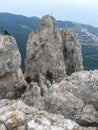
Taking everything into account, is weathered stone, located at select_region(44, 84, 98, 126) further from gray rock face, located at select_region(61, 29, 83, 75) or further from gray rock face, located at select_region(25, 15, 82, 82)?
gray rock face, located at select_region(61, 29, 83, 75)

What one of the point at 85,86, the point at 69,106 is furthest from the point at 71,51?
the point at 69,106

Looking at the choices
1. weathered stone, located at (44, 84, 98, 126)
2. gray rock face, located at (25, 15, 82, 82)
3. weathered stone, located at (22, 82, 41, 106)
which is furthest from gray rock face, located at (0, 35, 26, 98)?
weathered stone, located at (44, 84, 98, 126)

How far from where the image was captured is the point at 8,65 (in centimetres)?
8138

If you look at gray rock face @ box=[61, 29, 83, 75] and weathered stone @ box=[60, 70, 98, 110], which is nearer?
weathered stone @ box=[60, 70, 98, 110]

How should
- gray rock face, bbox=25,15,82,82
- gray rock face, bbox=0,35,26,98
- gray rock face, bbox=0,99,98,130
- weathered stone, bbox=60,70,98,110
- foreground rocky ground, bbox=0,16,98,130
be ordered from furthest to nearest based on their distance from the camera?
gray rock face, bbox=25,15,82,82, gray rock face, bbox=0,35,26,98, weathered stone, bbox=60,70,98,110, foreground rocky ground, bbox=0,16,98,130, gray rock face, bbox=0,99,98,130

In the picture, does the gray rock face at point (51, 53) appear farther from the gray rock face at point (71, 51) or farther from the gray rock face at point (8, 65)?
→ the gray rock face at point (8, 65)

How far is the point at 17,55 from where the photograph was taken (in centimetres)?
8338

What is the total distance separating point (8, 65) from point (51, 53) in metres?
25.8

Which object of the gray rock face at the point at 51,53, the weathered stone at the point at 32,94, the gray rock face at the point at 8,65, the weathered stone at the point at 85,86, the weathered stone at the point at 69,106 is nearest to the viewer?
the weathered stone at the point at 69,106

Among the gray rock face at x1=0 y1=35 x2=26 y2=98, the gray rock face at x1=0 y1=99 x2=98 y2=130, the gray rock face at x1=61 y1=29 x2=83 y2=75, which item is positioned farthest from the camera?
the gray rock face at x1=61 y1=29 x2=83 y2=75

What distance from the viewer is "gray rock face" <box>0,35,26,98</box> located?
266ft

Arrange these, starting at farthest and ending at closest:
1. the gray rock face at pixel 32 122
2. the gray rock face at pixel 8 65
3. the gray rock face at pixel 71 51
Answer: the gray rock face at pixel 71 51 → the gray rock face at pixel 8 65 → the gray rock face at pixel 32 122

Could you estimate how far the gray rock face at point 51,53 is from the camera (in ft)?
340

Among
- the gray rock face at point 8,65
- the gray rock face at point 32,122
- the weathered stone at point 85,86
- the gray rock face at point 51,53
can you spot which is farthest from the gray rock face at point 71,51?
the gray rock face at point 32,122
